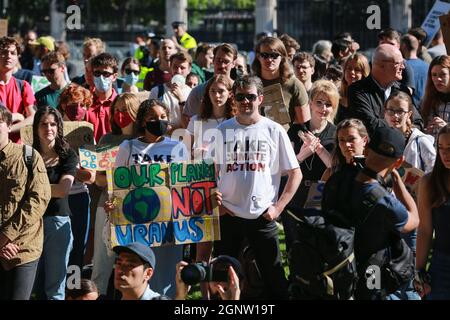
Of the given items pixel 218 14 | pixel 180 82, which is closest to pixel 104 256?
pixel 180 82

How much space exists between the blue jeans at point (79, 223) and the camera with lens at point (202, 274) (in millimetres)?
2703

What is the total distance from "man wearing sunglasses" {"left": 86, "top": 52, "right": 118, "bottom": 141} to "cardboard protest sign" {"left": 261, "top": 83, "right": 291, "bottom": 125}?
1.54 meters

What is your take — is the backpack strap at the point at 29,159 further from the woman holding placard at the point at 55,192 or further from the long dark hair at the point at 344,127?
the long dark hair at the point at 344,127

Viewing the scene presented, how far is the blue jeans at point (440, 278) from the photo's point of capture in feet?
22.6

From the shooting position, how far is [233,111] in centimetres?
940

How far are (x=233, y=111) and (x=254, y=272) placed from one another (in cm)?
160

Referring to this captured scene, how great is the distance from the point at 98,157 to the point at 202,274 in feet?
8.90

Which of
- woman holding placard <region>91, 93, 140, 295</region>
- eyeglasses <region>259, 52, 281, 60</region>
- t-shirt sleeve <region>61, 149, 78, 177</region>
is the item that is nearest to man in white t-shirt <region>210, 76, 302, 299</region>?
woman holding placard <region>91, 93, 140, 295</region>

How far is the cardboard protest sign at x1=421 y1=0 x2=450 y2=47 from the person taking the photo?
50.6 ft

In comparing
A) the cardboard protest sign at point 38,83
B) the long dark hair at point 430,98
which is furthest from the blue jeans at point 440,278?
the cardboard protest sign at point 38,83

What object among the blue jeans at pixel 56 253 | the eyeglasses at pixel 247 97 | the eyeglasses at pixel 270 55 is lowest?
the blue jeans at pixel 56 253

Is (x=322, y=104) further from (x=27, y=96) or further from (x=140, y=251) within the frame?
(x=140, y=251)

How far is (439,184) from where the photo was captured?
7066 millimetres
